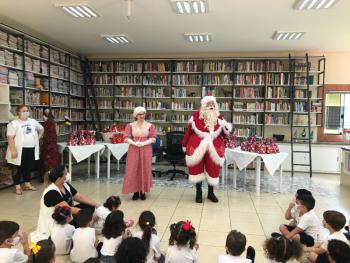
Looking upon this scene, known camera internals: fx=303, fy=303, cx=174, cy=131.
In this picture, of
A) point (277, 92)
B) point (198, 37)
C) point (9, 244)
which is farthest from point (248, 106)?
point (9, 244)

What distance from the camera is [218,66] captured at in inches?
311

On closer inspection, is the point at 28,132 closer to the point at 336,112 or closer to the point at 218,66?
the point at 218,66

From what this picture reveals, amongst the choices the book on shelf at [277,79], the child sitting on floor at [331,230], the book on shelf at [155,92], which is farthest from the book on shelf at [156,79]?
the child sitting on floor at [331,230]

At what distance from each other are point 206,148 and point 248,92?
12.4 ft

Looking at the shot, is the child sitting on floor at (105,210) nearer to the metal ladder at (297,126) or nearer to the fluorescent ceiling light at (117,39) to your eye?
the fluorescent ceiling light at (117,39)

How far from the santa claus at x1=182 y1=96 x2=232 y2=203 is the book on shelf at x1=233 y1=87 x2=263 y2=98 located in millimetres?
3386

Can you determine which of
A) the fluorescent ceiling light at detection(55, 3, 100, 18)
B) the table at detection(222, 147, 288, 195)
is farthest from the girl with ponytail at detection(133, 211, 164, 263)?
the fluorescent ceiling light at detection(55, 3, 100, 18)

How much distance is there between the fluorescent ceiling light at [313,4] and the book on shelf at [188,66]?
3642 mm

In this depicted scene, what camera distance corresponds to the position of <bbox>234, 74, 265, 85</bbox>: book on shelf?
775cm

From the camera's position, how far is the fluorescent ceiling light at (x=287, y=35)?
595 centimetres

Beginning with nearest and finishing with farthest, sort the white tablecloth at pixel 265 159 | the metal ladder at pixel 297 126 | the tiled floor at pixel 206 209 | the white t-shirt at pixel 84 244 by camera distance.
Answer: the white t-shirt at pixel 84 244
the tiled floor at pixel 206 209
the white tablecloth at pixel 265 159
the metal ladder at pixel 297 126

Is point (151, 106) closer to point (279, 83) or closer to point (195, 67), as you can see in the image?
point (195, 67)

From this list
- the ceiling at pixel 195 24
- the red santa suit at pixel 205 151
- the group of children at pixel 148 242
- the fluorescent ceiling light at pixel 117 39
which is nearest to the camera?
the group of children at pixel 148 242

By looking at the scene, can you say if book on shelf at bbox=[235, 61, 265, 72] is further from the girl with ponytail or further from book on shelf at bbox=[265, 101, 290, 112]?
the girl with ponytail
